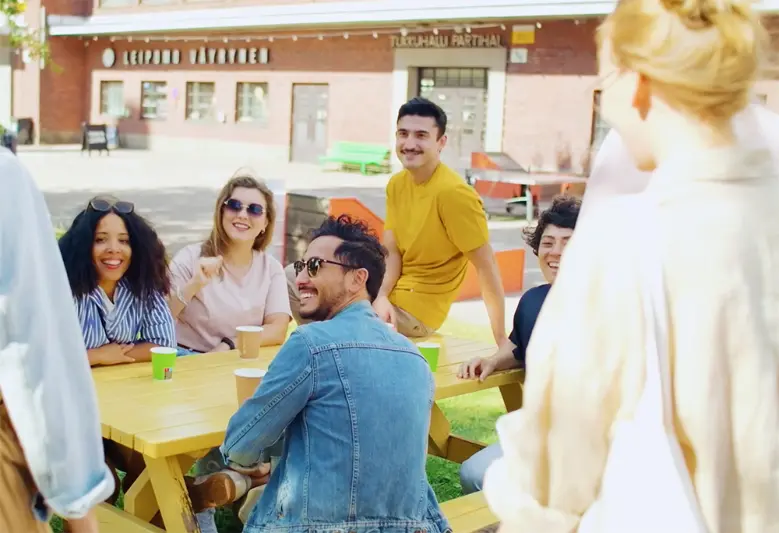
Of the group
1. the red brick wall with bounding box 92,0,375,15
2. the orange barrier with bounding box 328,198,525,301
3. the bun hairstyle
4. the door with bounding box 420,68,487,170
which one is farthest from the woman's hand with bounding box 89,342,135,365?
the red brick wall with bounding box 92,0,375,15

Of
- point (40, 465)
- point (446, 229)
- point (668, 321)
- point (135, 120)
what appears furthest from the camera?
point (135, 120)

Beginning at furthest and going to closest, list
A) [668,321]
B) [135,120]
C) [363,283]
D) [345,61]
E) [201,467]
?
[135,120], [345,61], [201,467], [363,283], [668,321]

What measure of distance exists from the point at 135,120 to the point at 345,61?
9562 millimetres

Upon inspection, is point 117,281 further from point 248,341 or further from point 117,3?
point 117,3

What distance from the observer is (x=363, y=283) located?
2816 mm

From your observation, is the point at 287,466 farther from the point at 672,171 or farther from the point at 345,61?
the point at 345,61

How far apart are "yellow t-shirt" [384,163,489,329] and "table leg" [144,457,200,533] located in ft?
6.67

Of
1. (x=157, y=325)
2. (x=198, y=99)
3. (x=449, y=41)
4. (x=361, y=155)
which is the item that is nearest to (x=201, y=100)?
(x=198, y=99)

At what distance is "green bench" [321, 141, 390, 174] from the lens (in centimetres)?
2372

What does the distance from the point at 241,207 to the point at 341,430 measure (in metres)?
2.12

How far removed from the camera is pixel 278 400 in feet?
8.09

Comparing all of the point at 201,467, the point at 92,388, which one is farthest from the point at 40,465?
the point at 201,467

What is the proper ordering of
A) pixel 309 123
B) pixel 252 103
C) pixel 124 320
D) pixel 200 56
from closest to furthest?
pixel 124 320, pixel 309 123, pixel 252 103, pixel 200 56

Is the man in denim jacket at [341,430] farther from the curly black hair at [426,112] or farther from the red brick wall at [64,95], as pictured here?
the red brick wall at [64,95]
